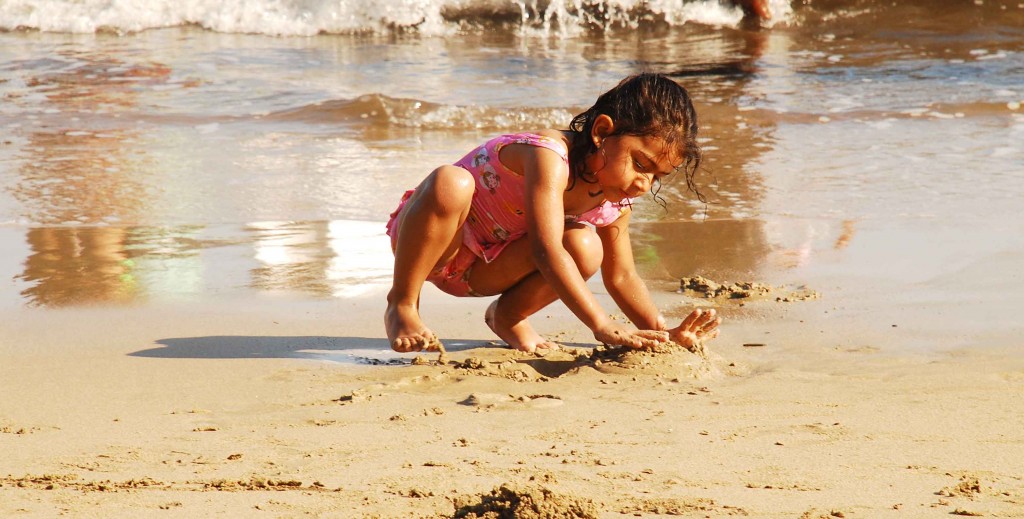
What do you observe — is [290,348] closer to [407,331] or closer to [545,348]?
[407,331]

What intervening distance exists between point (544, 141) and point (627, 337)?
60 centimetres

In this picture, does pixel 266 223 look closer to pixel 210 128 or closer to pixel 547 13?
pixel 210 128

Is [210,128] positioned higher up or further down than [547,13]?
Result: further down

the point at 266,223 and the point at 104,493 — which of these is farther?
Answer: the point at 266,223

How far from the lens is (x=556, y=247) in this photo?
9.41ft

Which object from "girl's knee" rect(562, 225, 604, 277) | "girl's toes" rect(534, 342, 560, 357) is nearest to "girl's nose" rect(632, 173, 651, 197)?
"girl's knee" rect(562, 225, 604, 277)

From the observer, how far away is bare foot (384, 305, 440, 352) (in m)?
2.96

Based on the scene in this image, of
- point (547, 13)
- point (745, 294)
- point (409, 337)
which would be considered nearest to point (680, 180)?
point (745, 294)

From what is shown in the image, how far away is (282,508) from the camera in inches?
72.4

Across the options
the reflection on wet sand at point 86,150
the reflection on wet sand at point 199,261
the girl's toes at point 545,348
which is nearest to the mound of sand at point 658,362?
the girl's toes at point 545,348

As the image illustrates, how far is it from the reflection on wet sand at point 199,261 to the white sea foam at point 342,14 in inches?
363

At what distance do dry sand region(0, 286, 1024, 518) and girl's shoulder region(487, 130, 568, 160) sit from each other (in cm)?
57

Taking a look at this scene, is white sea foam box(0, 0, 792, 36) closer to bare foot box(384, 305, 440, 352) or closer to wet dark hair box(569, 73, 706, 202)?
bare foot box(384, 305, 440, 352)

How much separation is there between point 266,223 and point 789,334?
249 cm
